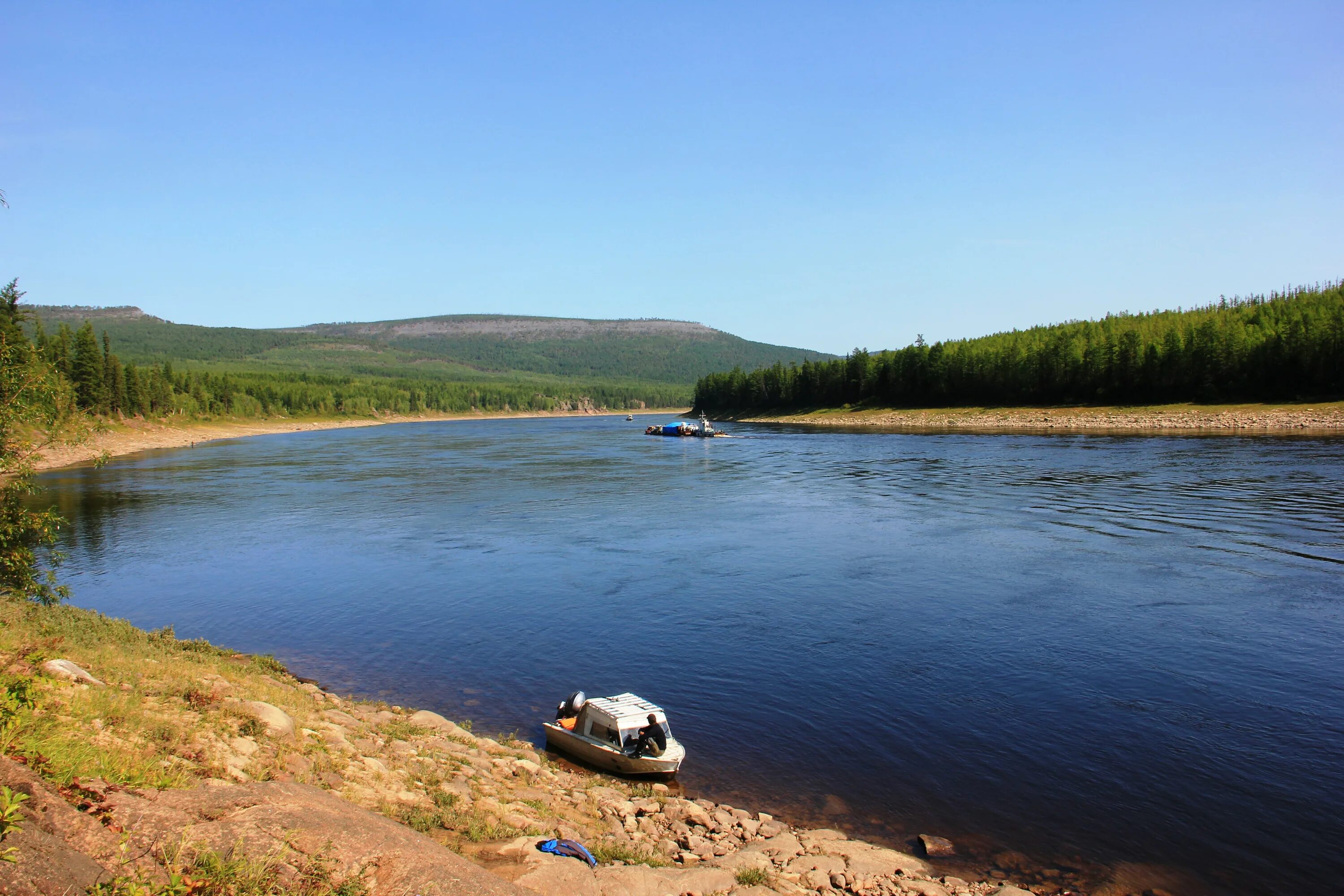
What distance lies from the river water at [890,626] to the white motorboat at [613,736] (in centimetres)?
96

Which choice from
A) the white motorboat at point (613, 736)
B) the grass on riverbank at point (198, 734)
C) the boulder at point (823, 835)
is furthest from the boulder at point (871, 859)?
the grass on riverbank at point (198, 734)

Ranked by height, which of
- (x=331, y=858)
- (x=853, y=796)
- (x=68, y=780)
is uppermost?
(x=68, y=780)

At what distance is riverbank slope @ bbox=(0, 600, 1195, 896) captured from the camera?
8.12 metres

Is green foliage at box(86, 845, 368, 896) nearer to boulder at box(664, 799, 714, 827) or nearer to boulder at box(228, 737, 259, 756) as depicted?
boulder at box(228, 737, 259, 756)

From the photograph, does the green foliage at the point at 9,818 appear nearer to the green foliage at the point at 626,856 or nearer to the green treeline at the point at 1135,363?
the green foliage at the point at 626,856

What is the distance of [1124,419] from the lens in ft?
369

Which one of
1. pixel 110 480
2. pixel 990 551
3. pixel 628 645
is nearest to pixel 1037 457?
pixel 990 551

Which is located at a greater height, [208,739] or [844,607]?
[208,739]

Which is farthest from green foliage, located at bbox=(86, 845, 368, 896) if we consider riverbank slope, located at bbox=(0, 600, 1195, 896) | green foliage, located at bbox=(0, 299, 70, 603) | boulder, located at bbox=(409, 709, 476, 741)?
green foliage, located at bbox=(0, 299, 70, 603)

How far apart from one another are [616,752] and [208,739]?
28.1 feet

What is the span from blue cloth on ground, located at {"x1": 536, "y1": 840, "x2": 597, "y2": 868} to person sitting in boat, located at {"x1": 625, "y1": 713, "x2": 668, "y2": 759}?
560cm

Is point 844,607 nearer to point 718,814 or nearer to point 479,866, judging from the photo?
point 718,814

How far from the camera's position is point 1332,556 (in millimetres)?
35250

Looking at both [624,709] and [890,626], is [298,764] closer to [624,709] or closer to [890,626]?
[624,709]
